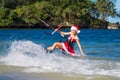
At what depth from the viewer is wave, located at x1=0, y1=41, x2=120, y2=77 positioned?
47.5 feet

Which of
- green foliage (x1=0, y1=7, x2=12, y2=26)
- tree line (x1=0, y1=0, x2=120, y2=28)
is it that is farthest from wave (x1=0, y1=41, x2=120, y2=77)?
green foliage (x1=0, y1=7, x2=12, y2=26)

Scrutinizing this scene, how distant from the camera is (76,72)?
14.0 metres

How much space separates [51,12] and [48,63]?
108 m

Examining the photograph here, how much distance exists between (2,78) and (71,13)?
4401 inches

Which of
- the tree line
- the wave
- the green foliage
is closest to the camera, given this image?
the wave

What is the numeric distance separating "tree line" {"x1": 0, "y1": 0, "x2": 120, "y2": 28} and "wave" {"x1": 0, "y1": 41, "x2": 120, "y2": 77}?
89.2 m

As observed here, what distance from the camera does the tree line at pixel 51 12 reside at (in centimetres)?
11512

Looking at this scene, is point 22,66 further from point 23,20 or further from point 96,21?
point 96,21

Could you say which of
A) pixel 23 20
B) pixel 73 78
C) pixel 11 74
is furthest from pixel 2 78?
pixel 23 20

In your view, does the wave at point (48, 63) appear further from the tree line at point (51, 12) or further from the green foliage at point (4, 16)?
the green foliage at point (4, 16)

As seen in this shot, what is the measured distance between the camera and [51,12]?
406ft

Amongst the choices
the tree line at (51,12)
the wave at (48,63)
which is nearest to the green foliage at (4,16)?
the tree line at (51,12)

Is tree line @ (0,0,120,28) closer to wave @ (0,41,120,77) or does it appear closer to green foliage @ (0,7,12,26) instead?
green foliage @ (0,7,12,26)

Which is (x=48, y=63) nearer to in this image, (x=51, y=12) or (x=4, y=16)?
(x=4, y=16)
